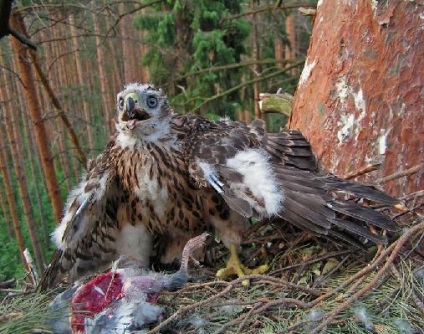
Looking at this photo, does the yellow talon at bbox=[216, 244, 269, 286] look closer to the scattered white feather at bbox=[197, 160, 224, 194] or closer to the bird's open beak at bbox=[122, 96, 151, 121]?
the scattered white feather at bbox=[197, 160, 224, 194]

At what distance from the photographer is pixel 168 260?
3125 millimetres

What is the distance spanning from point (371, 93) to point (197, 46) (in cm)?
677

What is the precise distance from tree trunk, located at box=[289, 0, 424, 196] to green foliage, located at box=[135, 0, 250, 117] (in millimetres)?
5900

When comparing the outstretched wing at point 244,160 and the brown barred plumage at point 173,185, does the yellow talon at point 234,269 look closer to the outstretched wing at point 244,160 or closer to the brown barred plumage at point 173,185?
the brown barred plumage at point 173,185

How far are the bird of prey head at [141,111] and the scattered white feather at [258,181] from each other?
49cm

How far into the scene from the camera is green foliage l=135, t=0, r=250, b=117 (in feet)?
29.2

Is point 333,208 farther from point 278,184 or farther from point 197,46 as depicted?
point 197,46

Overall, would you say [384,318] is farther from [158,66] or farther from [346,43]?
[158,66]

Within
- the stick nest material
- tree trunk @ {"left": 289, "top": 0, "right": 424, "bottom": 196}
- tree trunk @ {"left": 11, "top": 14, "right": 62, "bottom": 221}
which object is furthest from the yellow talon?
tree trunk @ {"left": 11, "top": 14, "right": 62, "bottom": 221}

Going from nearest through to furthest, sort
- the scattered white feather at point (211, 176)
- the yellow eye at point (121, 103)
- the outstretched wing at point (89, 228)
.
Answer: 1. the scattered white feather at point (211, 176)
2. the yellow eye at point (121, 103)
3. the outstretched wing at point (89, 228)

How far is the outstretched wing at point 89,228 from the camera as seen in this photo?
108 inches

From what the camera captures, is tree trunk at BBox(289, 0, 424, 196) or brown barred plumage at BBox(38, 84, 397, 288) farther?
tree trunk at BBox(289, 0, 424, 196)

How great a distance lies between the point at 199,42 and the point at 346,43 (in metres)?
6.43

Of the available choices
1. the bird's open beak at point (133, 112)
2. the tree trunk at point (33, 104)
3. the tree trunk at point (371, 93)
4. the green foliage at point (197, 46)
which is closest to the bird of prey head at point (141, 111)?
the bird's open beak at point (133, 112)
